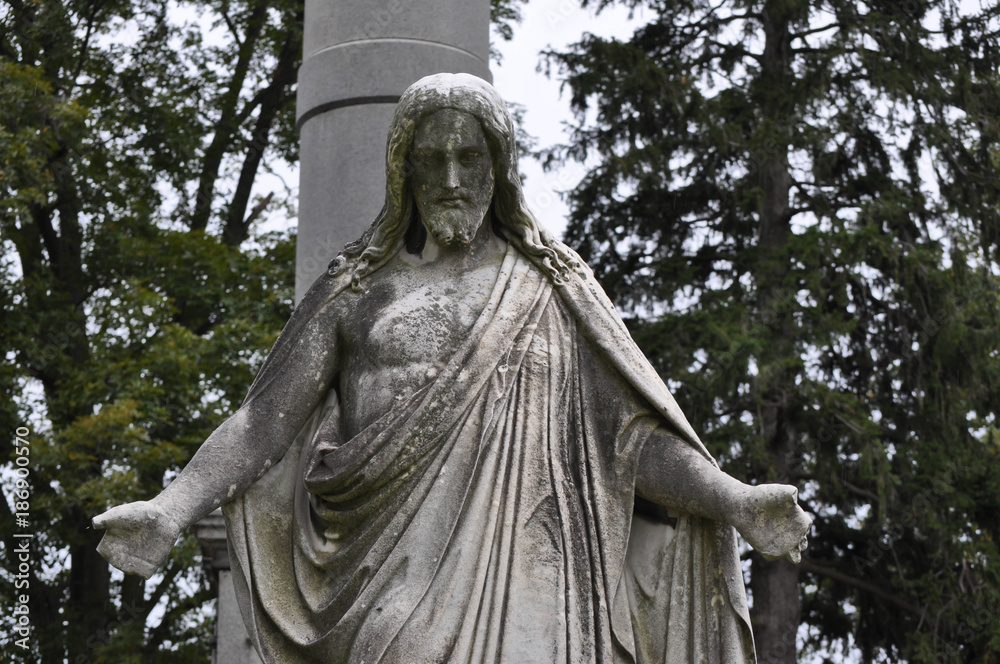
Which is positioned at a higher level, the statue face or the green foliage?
the green foliage

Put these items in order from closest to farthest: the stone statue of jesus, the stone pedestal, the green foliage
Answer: the stone statue of jesus, the stone pedestal, the green foliage

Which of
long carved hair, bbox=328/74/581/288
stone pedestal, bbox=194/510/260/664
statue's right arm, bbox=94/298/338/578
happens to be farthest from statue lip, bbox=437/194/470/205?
stone pedestal, bbox=194/510/260/664

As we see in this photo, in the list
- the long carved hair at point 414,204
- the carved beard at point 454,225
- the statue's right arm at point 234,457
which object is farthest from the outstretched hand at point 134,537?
the carved beard at point 454,225

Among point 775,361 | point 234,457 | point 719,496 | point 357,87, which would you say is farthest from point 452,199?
point 775,361

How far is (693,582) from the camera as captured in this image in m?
4.46

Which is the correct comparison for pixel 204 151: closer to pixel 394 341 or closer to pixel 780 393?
pixel 780 393

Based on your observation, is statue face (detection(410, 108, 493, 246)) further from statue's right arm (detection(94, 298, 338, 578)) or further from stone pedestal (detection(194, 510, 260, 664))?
stone pedestal (detection(194, 510, 260, 664))

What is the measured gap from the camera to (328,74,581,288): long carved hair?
467 cm

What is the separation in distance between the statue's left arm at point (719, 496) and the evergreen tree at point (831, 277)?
12.3 meters

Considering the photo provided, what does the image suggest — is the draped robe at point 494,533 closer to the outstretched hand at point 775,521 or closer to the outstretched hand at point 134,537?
the outstretched hand at point 775,521

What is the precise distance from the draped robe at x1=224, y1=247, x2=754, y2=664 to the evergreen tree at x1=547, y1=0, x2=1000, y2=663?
1231cm

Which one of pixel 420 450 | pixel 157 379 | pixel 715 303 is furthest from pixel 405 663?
pixel 715 303

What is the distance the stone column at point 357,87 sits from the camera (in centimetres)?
700

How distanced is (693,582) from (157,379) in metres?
12.8
